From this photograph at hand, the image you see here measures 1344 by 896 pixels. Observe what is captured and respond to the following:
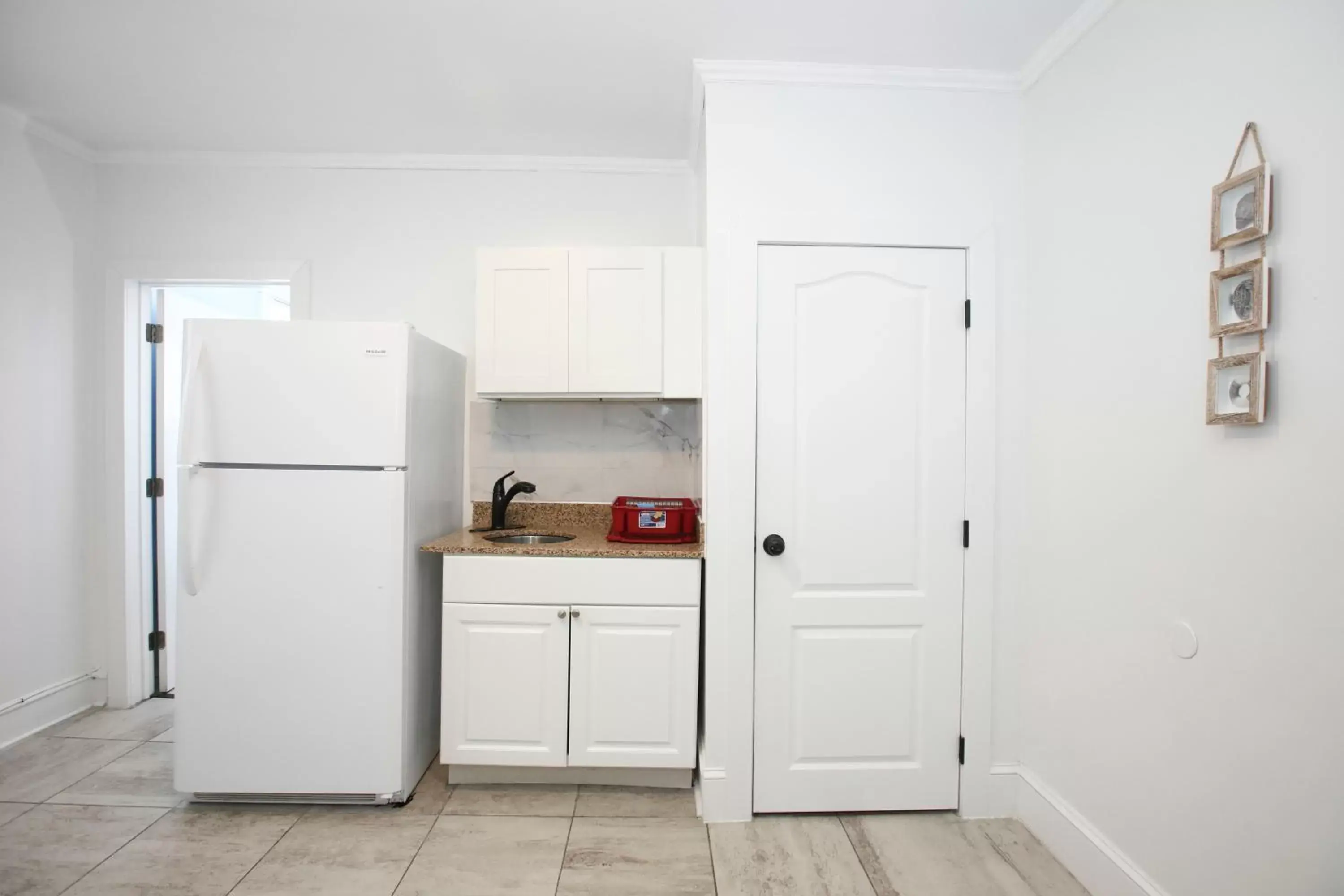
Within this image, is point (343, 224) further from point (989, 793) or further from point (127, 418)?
point (989, 793)

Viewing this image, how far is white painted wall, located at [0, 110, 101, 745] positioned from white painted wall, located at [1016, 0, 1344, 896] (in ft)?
12.8

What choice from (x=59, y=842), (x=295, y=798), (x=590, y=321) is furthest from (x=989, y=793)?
(x=59, y=842)

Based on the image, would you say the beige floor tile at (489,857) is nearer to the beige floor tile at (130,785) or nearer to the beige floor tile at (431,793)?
the beige floor tile at (431,793)

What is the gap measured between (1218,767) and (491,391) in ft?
7.83

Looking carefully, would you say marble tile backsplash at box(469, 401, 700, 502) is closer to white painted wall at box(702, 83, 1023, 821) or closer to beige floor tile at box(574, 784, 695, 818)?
white painted wall at box(702, 83, 1023, 821)

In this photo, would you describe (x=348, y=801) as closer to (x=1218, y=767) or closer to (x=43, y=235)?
(x=1218, y=767)

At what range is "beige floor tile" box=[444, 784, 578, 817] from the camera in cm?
208

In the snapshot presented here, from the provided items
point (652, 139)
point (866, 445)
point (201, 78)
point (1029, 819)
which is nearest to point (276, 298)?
point (201, 78)

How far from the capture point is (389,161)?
2760 millimetres

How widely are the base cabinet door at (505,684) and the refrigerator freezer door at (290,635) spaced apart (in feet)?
0.64

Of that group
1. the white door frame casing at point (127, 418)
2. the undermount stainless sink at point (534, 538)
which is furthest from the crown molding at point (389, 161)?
the undermount stainless sink at point (534, 538)

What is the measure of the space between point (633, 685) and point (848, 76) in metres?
2.21

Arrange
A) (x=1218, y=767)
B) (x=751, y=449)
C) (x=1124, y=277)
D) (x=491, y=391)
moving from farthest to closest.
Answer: (x=491, y=391) → (x=751, y=449) → (x=1124, y=277) → (x=1218, y=767)

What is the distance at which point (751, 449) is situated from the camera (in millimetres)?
2023
